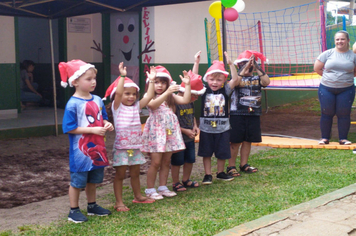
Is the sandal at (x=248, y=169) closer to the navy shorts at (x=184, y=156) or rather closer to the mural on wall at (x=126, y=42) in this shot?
the navy shorts at (x=184, y=156)

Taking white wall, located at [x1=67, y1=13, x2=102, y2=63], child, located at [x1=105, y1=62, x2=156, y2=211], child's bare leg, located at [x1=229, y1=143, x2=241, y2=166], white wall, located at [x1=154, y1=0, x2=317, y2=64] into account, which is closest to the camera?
child, located at [x1=105, y1=62, x2=156, y2=211]

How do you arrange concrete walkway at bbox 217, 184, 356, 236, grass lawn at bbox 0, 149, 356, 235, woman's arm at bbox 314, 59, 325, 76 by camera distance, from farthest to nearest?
woman's arm at bbox 314, 59, 325, 76 < grass lawn at bbox 0, 149, 356, 235 < concrete walkway at bbox 217, 184, 356, 236

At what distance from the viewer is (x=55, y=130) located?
8656mm

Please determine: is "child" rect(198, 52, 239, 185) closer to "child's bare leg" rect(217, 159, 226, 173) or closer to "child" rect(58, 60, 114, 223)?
"child's bare leg" rect(217, 159, 226, 173)

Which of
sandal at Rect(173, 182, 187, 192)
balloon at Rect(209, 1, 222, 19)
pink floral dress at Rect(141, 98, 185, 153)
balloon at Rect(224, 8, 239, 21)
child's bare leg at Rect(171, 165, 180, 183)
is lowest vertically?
sandal at Rect(173, 182, 187, 192)

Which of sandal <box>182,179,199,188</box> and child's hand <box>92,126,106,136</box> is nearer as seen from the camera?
child's hand <box>92,126,106,136</box>

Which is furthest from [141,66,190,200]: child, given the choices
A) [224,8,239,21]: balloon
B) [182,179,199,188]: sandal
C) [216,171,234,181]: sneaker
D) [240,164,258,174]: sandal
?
[224,8,239,21]: balloon

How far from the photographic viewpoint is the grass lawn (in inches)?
142

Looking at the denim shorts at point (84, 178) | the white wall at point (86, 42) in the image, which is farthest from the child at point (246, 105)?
the white wall at point (86, 42)

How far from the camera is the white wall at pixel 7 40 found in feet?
31.0

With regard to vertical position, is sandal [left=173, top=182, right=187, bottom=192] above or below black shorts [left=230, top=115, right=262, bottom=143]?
below

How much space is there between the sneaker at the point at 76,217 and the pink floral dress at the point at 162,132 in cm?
93

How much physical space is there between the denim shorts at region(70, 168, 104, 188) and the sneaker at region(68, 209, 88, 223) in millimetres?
236

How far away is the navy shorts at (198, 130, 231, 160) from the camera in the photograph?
198 inches
